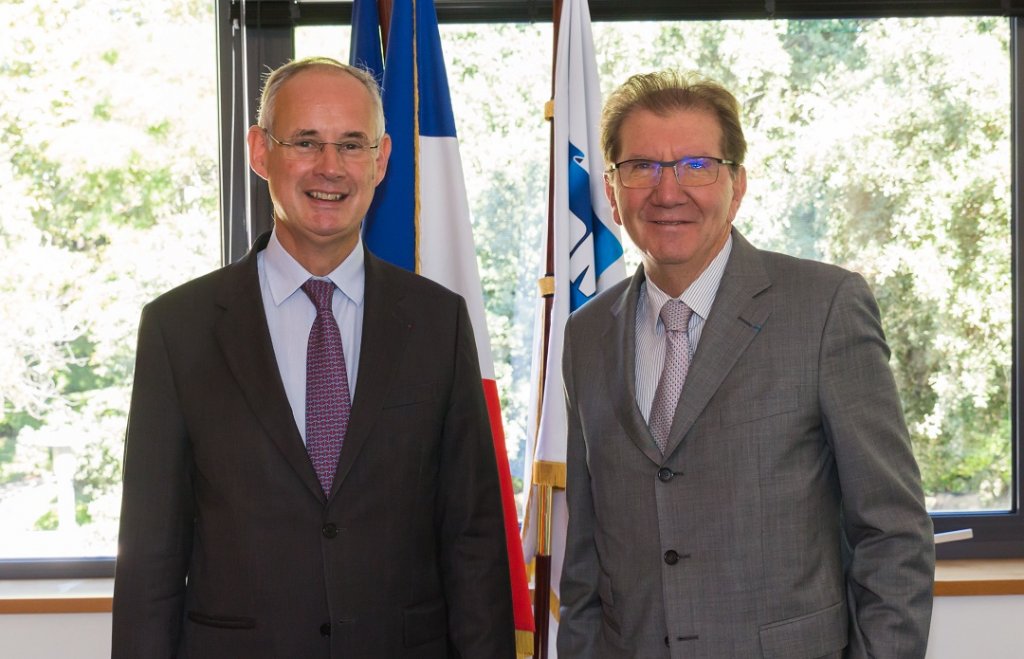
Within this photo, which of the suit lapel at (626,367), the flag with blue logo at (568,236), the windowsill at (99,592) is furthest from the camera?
the windowsill at (99,592)

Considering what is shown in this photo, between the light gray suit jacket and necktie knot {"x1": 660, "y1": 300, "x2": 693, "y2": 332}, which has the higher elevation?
necktie knot {"x1": 660, "y1": 300, "x2": 693, "y2": 332}

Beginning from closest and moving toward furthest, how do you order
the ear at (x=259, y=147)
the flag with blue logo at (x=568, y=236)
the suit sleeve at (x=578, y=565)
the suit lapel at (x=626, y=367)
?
the suit lapel at (x=626, y=367)
the suit sleeve at (x=578, y=565)
the ear at (x=259, y=147)
the flag with blue logo at (x=568, y=236)

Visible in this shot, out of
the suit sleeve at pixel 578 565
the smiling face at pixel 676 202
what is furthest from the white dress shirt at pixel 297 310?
the smiling face at pixel 676 202

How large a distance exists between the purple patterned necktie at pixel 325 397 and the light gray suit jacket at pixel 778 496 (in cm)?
50

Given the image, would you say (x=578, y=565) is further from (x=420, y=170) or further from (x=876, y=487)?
(x=420, y=170)

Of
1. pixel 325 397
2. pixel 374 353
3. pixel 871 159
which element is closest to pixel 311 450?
pixel 325 397

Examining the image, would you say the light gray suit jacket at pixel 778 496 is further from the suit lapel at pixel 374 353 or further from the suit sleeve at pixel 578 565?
the suit lapel at pixel 374 353

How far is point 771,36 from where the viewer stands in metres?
3.18

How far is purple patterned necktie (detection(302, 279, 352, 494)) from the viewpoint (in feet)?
5.68

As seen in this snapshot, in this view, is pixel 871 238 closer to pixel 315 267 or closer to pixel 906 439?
pixel 906 439

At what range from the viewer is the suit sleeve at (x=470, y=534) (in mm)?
1819

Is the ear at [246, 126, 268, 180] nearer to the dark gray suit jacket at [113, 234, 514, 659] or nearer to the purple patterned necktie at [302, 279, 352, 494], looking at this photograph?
the dark gray suit jacket at [113, 234, 514, 659]

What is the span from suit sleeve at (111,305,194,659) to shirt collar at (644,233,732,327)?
34.3 inches

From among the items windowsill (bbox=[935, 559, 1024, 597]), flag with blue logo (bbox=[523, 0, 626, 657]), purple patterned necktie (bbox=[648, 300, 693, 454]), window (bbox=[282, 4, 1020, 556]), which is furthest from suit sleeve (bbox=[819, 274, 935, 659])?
window (bbox=[282, 4, 1020, 556])
